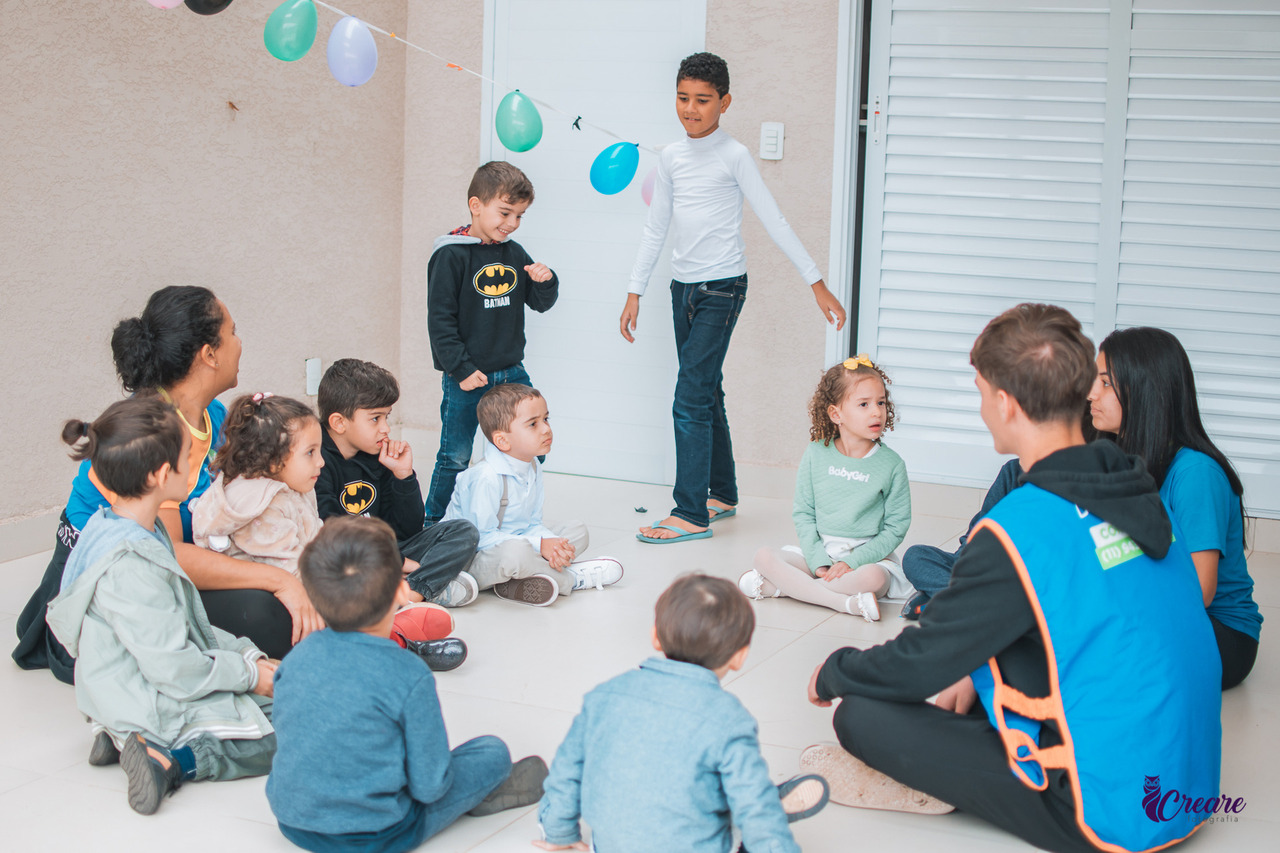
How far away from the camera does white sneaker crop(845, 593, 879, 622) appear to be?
310cm

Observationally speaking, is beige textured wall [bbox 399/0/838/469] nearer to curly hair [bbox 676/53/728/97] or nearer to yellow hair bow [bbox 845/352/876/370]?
curly hair [bbox 676/53/728/97]

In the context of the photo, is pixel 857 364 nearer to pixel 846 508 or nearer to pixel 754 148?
pixel 846 508

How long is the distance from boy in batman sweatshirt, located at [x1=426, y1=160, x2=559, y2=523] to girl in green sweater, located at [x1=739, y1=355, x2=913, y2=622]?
42.4 inches

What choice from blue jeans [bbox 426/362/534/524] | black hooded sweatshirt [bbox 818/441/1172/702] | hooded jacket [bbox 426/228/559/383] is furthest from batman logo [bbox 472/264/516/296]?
black hooded sweatshirt [bbox 818/441/1172/702]

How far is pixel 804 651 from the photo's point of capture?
2840mm

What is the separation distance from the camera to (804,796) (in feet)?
5.69

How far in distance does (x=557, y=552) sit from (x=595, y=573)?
0.16 m

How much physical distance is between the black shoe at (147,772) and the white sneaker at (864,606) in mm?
1798

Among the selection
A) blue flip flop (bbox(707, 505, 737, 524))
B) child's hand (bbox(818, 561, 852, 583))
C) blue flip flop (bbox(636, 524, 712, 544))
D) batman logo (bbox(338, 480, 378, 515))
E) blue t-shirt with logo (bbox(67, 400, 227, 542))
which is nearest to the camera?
blue t-shirt with logo (bbox(67, 400, 227, 542))

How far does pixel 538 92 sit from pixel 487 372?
5.03 ft

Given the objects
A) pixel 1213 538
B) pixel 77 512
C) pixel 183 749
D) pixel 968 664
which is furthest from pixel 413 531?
pixel 1213 538

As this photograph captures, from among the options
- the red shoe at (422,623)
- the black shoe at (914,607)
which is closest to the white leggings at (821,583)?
the black shoe at (914,607)

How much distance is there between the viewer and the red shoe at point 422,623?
270cm

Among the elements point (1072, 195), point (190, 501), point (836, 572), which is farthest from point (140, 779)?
point (1072, 195)
